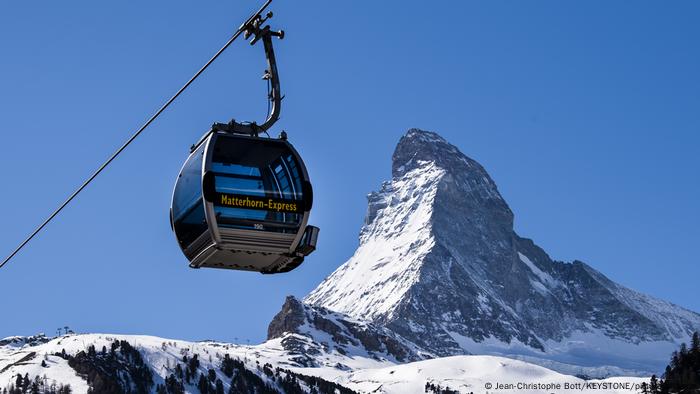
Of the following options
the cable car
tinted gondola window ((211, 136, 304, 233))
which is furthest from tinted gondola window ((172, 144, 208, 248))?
tinted gondola window ((211, 136, 304, 233))

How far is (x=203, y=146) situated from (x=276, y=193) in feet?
3.61

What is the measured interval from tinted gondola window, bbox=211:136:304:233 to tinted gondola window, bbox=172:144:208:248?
280 millimetres

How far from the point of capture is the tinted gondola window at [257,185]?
17.4m

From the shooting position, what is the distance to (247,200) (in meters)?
17.6

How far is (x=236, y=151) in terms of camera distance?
17.7 m

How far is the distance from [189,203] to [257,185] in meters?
0.91

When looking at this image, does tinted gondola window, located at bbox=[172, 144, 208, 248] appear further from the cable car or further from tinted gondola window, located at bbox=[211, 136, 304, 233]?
tinted gondola window, located at bbox=[211, 136, 304, 233]

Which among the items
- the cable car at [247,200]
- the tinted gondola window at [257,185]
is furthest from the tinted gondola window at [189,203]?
the tinted gondola window at [257,185]

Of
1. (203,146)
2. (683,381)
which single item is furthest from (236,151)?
(683,381)

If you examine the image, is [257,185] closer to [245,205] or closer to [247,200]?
[247,200]

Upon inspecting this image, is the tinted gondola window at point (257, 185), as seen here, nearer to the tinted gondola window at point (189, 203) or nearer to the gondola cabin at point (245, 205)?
the gondola cabin at point (245, 205)

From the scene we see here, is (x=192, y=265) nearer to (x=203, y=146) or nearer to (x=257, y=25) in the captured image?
(x=203, y=146)

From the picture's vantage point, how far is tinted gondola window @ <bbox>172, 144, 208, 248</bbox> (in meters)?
17.6

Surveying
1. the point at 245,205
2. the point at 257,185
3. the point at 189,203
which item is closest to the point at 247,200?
the point at 245,205
